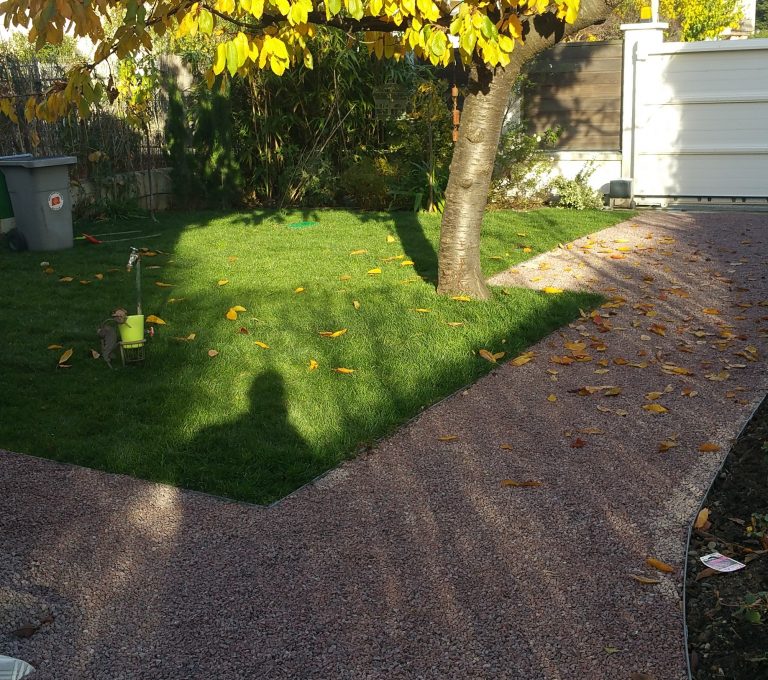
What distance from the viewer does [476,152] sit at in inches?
292

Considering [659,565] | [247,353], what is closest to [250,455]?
[247,353]

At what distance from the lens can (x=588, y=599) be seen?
3.31 metres

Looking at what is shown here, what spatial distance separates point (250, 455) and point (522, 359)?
2246mm

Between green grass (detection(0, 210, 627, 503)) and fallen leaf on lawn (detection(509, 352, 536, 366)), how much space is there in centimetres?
18

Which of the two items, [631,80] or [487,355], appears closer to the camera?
[487,355]

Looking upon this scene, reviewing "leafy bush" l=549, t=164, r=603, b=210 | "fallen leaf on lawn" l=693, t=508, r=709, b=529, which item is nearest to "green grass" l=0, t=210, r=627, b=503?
"fallen leaf on lawn" l=693, t=508, r=709, b=529

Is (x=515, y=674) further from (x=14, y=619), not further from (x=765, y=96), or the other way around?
Result: (x=765, y=96)

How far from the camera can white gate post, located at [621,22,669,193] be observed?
527 inches

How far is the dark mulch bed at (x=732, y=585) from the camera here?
2.95 m

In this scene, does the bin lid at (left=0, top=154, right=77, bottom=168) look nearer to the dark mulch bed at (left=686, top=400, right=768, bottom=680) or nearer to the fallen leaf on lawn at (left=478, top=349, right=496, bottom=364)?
the fallen leaf on lawn at (left=478, top=349, right=496, bottom=364)

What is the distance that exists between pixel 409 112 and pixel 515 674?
11.5m

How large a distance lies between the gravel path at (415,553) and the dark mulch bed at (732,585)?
72 millimetres

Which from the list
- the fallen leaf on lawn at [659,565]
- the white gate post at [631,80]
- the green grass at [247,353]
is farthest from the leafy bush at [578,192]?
the fallen leaf on lawn at [659,565]

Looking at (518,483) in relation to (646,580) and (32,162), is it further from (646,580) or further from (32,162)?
(32,162)
